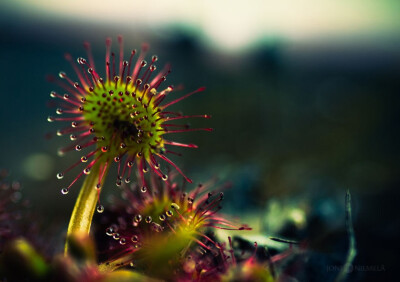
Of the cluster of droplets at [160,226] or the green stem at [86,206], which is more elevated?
the green stem at [86,206]

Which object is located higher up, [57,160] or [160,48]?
[160,48]

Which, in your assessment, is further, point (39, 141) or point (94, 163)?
point (39, 141)

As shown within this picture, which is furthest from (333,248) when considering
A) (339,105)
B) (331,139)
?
(339,105)

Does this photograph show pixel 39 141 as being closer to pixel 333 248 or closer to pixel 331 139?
pixel 331 139

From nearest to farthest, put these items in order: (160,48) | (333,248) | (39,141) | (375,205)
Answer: (333,248), (375,205), (39,141), (160,48)

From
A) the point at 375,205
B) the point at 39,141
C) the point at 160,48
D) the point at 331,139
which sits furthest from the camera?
the point at 160,48

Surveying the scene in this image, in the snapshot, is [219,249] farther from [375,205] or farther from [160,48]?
[160,48]

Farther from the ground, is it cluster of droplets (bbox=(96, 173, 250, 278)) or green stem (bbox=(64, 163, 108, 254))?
green stem (bbox=(64, 163, 108, 254))

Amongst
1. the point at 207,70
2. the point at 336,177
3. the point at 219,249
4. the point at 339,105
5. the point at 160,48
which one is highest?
the point at 160,48
